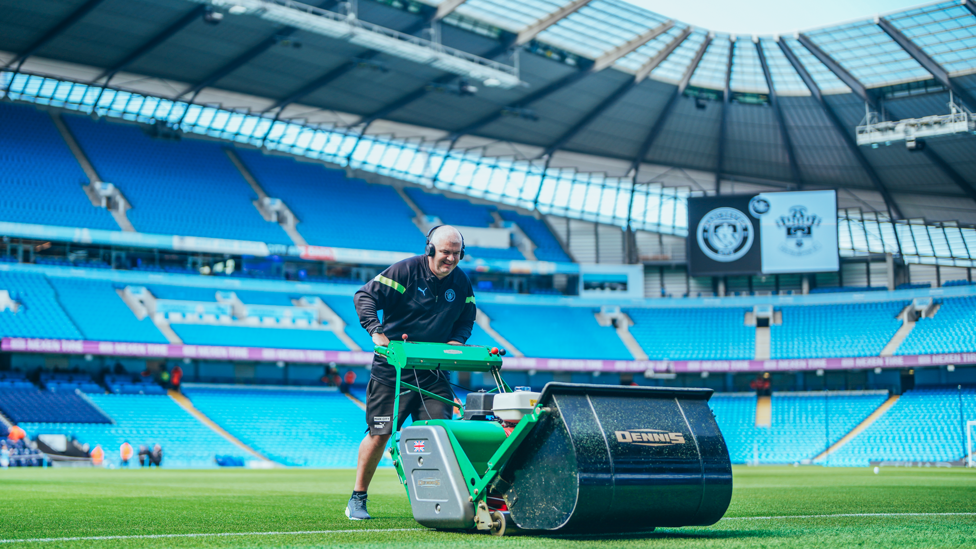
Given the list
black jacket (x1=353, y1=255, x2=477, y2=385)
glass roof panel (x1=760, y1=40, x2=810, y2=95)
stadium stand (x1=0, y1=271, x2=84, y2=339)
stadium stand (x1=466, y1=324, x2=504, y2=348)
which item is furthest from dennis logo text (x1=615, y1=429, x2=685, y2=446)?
stadium stand (x1=466, y1=324, x2=504, y2=348)

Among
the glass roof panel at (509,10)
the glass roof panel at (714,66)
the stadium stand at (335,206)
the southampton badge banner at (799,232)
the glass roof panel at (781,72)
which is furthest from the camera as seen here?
the stadium stand at (335,206)

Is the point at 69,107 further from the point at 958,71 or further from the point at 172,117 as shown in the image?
the point at 958,71

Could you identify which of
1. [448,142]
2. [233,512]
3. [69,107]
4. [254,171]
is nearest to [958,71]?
[448,142]

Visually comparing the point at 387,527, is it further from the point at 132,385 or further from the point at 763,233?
the point at 763,233

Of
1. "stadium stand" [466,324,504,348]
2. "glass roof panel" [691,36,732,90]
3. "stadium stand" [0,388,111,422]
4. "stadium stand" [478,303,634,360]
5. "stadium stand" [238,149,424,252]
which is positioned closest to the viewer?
"stadium stand" [0,388,111,422]

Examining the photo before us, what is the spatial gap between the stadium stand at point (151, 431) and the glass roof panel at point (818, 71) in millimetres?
27402

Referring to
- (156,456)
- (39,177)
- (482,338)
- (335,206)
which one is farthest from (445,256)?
(335,206)

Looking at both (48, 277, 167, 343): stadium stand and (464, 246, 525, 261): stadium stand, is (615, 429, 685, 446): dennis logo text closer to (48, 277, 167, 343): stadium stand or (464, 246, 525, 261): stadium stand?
(48, 277, 167, 343): stadium stand

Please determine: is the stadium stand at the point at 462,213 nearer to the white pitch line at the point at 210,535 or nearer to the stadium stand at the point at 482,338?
the stadium stand at the point at 482,338

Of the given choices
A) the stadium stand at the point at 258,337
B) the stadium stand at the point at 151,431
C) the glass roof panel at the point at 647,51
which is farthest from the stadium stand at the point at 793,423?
the stadium stand at the point at 151,431

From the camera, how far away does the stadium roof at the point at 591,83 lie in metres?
35.3

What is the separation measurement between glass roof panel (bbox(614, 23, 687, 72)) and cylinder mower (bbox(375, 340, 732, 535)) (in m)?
33.3

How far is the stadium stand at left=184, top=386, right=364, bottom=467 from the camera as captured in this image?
36062mm

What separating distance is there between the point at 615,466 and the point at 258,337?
120ft
